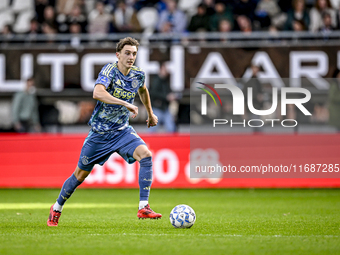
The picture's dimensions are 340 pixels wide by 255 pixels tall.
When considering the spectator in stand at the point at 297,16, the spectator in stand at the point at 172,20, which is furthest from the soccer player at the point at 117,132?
the spectator in stand at the point at 297,16

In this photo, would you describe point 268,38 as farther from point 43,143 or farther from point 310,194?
point 43,143

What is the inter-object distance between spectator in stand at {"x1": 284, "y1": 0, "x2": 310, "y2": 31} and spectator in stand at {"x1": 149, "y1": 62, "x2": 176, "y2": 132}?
4024 millimetres

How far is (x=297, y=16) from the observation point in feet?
51.9

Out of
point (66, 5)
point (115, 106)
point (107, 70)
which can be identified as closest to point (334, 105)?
point (115, 106)

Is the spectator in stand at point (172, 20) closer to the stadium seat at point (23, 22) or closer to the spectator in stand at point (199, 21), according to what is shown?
the spectator in stand at point (199, 21)

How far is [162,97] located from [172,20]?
124 inches

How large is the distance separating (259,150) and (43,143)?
5.37 metres

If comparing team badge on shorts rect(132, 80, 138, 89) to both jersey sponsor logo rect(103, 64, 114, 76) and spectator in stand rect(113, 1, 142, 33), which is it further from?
spectator in stand rect(113, 1, 142, 33)

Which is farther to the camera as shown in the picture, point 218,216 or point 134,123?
point 134,123

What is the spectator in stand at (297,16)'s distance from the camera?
618 inches

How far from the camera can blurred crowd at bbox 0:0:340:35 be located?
619 inches

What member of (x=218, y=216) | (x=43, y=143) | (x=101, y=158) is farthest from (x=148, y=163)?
(x=43, y=143)

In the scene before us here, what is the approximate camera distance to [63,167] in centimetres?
1369

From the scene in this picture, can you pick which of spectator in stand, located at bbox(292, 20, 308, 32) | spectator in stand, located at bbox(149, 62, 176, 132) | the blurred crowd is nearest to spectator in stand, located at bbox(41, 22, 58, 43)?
the blurred crowd
